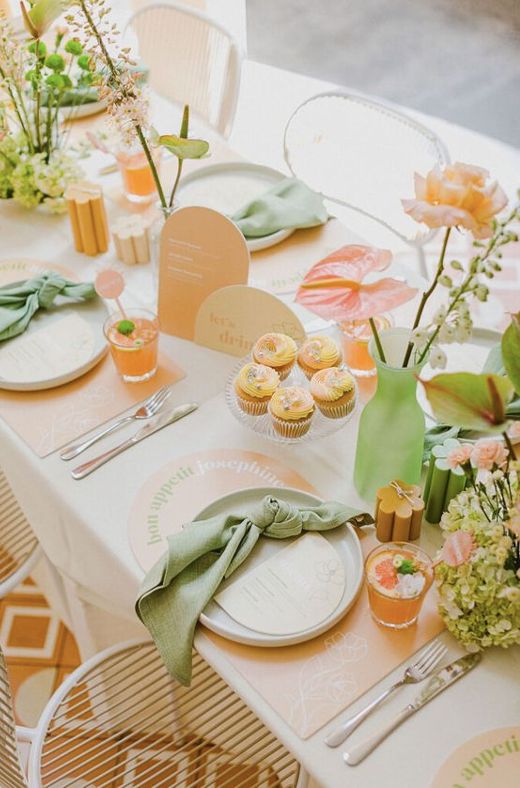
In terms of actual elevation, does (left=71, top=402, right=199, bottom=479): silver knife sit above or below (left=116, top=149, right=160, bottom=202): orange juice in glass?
below

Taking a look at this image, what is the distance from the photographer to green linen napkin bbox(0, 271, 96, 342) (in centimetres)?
174

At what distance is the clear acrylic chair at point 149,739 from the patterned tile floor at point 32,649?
590 millimetres

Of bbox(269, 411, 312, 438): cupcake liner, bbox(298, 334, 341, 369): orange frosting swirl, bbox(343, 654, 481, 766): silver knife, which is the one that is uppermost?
bbox(298, 334, 341, 369): orange frosting swirl

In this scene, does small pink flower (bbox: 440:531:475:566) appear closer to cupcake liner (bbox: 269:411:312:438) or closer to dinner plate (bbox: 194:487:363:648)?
dinner plate (bbox: 194:487:363:648)

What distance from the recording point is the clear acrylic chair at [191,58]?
2.57 metres

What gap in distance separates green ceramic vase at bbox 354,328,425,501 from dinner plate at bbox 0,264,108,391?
1.86 ft

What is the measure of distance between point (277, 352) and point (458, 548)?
0.51 metres

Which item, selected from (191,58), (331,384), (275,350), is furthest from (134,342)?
(191,58)

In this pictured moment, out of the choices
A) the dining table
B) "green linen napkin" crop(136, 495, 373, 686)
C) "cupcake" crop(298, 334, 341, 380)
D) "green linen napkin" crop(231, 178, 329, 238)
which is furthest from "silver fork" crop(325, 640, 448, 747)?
"green linen napkin" crop(231, 178, 329, 238)

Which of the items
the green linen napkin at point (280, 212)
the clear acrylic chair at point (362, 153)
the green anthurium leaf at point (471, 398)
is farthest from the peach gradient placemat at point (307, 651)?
the clear acrylic chair at point (362, 153)

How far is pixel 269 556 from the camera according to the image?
4.40ft

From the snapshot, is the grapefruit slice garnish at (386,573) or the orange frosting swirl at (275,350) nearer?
the grapefruit slice garnish at (386,573)

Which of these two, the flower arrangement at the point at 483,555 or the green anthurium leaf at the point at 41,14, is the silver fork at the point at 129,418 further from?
the green anthurium leaf at the point at 41,14

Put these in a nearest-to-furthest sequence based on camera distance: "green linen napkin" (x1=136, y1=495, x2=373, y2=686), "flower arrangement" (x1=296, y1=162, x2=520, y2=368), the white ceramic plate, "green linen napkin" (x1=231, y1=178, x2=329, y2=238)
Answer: "flower arrangement" (x1=296, y1=162, x2=520, y2=368) < "green linen napkin" (x1=136, y1=495, x2=373, y2=686) < "green linen napkin" (x1=231, y1=178, x2=329, y2=238) < the white ceramic plate
